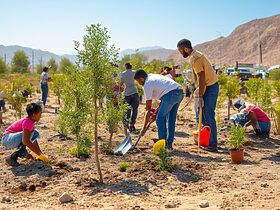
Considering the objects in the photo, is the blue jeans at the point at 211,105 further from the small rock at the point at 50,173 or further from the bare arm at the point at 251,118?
the small rock at the point at 50,173

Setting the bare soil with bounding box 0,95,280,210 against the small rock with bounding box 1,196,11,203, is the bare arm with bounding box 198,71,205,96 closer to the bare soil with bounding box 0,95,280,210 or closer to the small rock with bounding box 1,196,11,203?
the bare soil with bounding box 0,95,280,210

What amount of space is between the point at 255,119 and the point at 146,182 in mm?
3594

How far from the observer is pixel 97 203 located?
13.8ft

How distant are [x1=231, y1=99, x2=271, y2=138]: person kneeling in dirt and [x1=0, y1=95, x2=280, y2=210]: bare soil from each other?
41.2 inches

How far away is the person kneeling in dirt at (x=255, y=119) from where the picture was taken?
7.77m

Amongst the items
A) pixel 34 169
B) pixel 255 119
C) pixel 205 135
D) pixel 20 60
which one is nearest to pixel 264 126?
pixel 255 119

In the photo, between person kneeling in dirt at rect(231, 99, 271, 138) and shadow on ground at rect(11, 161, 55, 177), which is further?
person kneeling in dirt at rect(231, 99, 271, 138)

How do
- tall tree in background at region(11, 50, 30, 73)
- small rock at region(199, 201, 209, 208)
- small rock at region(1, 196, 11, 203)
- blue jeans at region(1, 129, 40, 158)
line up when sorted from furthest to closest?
tall tree in background at region(11, 50, 30, 73)
blue jeans at region(1, 129, 40, 158)
small rock at region(1, 196, 11, 203)
small rock at region(199, 201, 209, 208)

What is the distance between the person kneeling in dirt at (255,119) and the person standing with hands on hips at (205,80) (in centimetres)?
118

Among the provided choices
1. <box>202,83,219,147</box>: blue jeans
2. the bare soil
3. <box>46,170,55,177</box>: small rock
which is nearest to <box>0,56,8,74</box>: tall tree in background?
the bare soil

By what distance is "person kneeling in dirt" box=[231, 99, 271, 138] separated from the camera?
7773 millimetres

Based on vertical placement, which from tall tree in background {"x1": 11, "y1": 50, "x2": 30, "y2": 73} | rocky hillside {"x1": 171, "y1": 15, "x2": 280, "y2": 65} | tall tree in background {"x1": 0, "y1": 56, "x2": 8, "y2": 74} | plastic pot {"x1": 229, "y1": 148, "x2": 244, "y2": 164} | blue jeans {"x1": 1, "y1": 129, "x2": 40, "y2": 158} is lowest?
plastic pot {"x1": 229, "y1": 148, "x2": 244, "y2": 164}

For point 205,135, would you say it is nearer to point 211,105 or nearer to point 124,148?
point 211,105

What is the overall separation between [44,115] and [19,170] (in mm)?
6834
